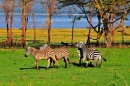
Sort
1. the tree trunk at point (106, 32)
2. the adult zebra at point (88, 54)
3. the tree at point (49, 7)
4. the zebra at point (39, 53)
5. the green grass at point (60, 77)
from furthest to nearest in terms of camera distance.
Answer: the tree at point (49, 7), the tree trunk at point (106, 32), the adult zebra at point (88, 54), the zebra at point (39, 53), the green grass at point (60, 77)

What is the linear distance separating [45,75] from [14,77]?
144 cm

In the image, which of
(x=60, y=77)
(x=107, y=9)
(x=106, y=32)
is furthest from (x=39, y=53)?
(x=106, y=32)

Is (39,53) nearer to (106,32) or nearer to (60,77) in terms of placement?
(60,77)

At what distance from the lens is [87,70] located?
20.2 m

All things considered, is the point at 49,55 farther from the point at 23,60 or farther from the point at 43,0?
the point at 43,0

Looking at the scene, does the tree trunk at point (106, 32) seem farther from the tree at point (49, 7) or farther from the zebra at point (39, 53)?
the zebra at point (39, 53)

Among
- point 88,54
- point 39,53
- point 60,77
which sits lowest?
point 60,77

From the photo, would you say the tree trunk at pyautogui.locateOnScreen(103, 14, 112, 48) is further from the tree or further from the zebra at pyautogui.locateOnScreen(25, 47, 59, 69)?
the zebra at pyautogui.locateOnScreen(25, 47, 59, 69)

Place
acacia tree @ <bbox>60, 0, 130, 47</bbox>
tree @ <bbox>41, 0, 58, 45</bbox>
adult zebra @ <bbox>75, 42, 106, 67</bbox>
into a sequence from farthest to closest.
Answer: tree @ <bbox>41, 0, 58, 45</bbox>, acacia tree @ <bbox>60, 0, 130, 47</bbox>, adult zebra @ <bbox>75, 42, 106, 67</bbox>

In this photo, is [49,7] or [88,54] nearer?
[88,54]

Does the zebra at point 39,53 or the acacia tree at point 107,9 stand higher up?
the acacia tree at point 107,9

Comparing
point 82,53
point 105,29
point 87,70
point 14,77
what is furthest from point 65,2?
point 14,77

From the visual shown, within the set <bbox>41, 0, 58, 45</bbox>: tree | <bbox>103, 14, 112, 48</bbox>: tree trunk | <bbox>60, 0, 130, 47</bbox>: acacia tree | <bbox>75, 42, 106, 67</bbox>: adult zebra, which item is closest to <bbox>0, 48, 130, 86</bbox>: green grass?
<bbox>75, 42, 106, 67</bbox>: adult zebra

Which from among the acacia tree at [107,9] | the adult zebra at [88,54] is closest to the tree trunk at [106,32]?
the acacia tree at [107,9]
